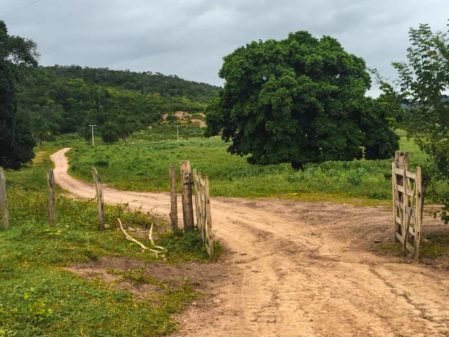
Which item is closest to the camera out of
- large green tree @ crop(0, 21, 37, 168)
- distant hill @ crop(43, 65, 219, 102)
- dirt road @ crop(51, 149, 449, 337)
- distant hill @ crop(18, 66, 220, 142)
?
dirt road @ crop(51, 149, 449, 337)

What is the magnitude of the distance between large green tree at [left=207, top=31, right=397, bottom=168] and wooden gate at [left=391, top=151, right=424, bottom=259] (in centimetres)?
1321

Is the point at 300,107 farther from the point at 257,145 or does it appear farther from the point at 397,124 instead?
the point at 397,124

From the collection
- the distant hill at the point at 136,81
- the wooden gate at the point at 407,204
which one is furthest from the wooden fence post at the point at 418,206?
the distant hill at the point at 136,81

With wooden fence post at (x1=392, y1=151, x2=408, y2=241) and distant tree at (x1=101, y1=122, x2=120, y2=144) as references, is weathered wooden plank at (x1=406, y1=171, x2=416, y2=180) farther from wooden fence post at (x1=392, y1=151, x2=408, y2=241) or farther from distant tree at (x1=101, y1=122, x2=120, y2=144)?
distant tree at (x1=101, y1=122, x2=120, y2=144)

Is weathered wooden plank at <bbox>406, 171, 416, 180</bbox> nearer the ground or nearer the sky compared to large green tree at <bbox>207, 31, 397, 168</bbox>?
nearer the ground

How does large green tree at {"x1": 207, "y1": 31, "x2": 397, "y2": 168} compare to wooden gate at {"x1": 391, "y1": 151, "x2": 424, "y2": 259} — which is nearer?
wooden gate at {"x1": 391, "y1": 151, "x2": 424, "y2": 259}

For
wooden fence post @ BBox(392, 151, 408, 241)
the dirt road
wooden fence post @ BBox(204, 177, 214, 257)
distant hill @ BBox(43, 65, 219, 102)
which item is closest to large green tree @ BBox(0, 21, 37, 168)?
the dirt road

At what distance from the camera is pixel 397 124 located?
12.1 meters

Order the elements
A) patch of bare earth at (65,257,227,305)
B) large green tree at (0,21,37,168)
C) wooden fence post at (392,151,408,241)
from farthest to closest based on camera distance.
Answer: large green tree at (0,21,37,168)
wooden fence post at (392,151,408,241)
patch of bare earth at (65,257,227,305)

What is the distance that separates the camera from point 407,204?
Answer: 11.0 metres

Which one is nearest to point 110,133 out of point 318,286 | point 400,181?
point 400,181

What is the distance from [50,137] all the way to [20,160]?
55.6m

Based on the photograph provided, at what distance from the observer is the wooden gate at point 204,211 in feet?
36.7

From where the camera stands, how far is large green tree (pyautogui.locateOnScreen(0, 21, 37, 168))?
29.4 meters
